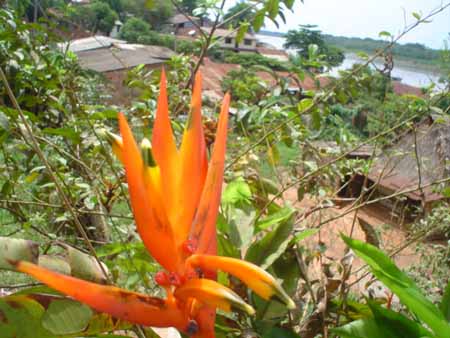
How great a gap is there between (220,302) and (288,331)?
19cm

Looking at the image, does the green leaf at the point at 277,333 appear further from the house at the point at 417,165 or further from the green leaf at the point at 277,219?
the house at the point at 417,165

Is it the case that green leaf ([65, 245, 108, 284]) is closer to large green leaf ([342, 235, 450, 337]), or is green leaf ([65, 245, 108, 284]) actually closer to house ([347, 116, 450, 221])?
large green leaf ([342, 235, 450, 337])

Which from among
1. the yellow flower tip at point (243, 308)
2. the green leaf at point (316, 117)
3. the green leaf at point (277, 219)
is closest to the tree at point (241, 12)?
the green leaf at point (316, 117)

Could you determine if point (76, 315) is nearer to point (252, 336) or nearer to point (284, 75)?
point (252, 336)

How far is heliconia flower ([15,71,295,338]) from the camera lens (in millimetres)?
248

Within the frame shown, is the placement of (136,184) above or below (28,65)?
above

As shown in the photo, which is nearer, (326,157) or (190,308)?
(190,308)

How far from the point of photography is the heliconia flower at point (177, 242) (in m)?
A: 0.25

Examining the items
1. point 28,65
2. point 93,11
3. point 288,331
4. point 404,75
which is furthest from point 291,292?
point 404,75

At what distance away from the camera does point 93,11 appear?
4.82ft

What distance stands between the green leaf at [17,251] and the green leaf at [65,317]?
52 mm

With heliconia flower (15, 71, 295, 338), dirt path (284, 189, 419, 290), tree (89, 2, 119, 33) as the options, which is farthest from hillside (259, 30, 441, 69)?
heliconia flower (15, 71, 295, 338)

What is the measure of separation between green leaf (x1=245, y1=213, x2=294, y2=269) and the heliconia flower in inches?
6.6

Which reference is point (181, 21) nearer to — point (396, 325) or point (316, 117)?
point (316, 117)
